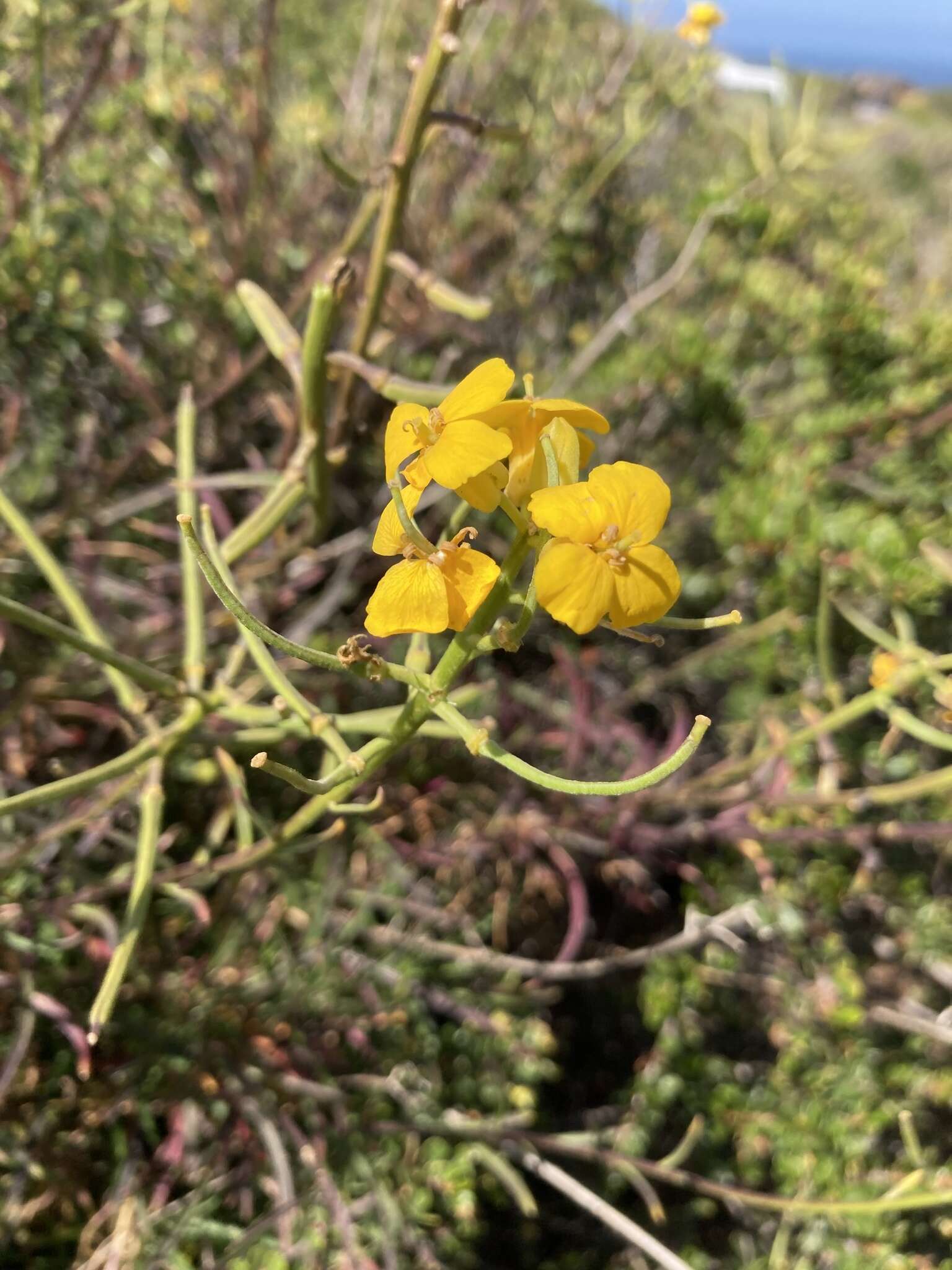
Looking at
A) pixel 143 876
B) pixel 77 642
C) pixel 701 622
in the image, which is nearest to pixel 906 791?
pixel 701 622

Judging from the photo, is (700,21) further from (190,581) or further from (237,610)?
(237,610)

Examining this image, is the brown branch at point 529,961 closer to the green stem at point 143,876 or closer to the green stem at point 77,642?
the green stem at point 143,876

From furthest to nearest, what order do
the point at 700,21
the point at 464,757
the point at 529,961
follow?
the point at 700,21 → the point at 464,757 → the point at 529,961

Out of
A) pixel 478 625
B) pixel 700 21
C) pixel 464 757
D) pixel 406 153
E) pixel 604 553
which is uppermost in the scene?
pixel 700 21

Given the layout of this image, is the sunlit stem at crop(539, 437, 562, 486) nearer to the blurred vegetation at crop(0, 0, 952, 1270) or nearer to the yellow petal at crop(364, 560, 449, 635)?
the yellow petal at crop(364, 560, 449, 635)

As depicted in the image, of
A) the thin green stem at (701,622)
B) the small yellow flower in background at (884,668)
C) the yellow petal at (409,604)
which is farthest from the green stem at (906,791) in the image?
the yellow petal at (409,604)

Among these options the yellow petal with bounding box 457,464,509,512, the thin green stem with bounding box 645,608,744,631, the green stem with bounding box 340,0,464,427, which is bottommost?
the thin green stem with bounding box 645,608,744,631

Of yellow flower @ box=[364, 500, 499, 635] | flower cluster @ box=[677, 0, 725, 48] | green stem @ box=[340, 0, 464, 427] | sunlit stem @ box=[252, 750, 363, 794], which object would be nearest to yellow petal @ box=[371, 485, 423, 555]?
yellow flower @ box=[364, 500, 499, 635]

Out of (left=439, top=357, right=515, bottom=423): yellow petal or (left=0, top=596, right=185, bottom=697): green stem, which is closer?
(left=439, top=357, right=515, bottom=423): yellow petal

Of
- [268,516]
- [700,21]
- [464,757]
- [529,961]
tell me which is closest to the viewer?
[268,516]
